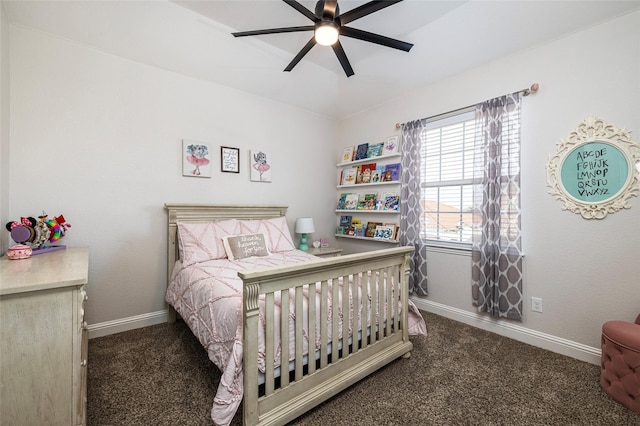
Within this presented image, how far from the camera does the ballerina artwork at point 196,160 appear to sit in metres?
2.80

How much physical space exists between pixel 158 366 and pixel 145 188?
1570 millimetres

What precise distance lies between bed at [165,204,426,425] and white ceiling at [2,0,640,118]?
5.82ft

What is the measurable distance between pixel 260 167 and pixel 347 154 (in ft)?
4.26

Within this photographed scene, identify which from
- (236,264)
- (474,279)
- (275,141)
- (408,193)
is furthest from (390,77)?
(236,264)

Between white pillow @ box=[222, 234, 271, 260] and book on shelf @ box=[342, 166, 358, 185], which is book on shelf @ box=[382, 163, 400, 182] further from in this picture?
white pillow @ box=[222, 234, 271, 260]

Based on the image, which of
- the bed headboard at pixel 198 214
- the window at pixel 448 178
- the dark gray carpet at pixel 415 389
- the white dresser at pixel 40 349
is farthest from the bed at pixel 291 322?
the window at pixel 448 178

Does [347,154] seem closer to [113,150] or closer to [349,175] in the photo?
[349,175]

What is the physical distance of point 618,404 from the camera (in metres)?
1.55

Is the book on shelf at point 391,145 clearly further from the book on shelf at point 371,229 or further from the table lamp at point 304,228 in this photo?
the table lamp at point 304,228

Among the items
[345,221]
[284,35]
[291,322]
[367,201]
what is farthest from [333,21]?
[345,221]

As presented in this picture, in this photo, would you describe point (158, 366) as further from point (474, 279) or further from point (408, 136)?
point (408, 136)

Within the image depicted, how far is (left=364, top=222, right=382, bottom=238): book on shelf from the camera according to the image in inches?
138

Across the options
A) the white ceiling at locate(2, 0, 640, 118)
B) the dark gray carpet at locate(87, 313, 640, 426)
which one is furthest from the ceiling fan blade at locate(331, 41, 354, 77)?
the dark gray carpet at locate(87, 313, 640, 426)

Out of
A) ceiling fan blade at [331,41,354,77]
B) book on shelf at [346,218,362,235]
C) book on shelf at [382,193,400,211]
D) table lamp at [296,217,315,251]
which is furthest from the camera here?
book on shelf at [346,218,362,235]
